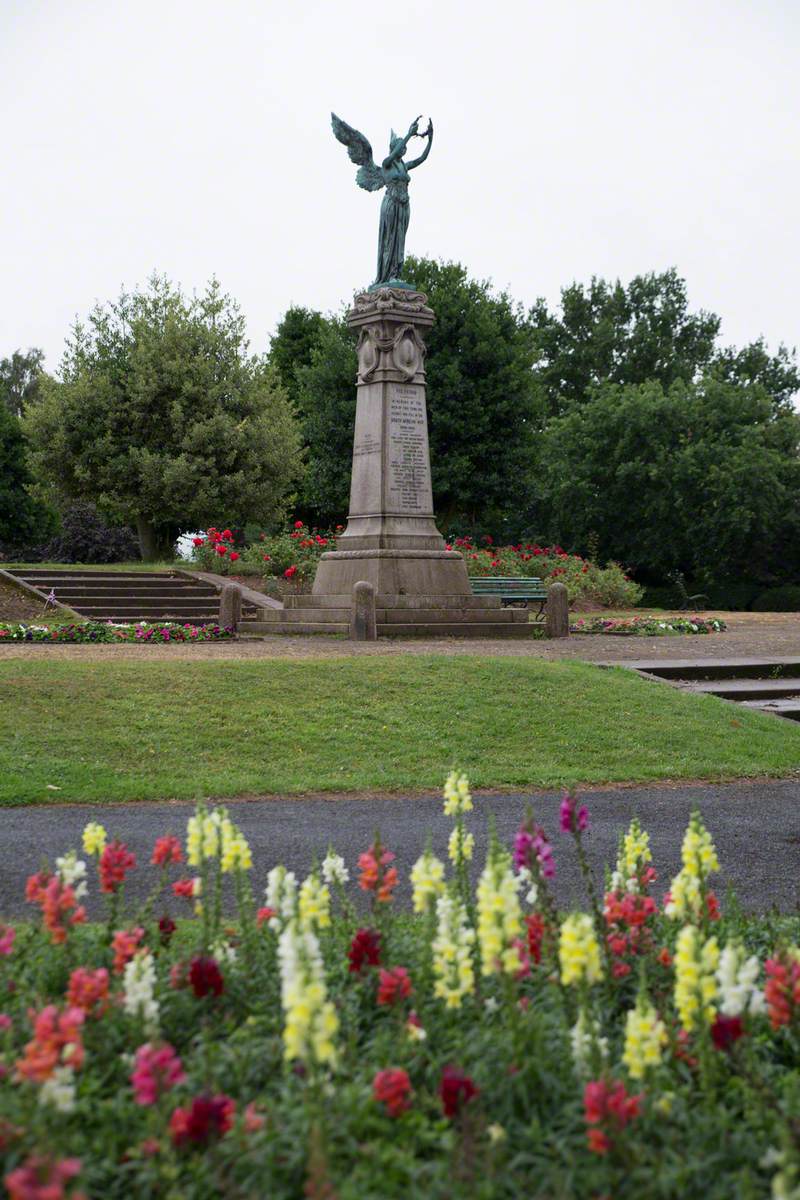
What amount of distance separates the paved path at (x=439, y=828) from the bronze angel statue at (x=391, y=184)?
15980 millimetres

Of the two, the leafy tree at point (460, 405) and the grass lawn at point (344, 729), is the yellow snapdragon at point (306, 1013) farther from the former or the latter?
the leafy tree at point (460, 405)

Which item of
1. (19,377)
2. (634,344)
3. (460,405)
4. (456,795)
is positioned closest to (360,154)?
(460,405)

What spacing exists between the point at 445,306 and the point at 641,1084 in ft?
131

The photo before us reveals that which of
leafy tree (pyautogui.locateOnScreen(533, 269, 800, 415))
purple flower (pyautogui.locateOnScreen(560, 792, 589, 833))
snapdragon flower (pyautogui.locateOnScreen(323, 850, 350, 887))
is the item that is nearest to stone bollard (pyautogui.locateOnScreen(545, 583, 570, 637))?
snapdragon flower (pyautogui.locateOnScreen(323, 850, 350, 887))

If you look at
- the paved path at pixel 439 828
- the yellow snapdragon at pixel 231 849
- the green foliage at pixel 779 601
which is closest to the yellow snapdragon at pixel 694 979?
the yellow snapdragon at pixel 231 849

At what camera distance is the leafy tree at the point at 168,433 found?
35.8 metres

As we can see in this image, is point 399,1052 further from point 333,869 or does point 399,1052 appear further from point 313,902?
point 333,869

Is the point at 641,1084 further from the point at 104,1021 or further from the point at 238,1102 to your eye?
the point at 104,1021

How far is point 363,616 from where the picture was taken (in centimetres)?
1803

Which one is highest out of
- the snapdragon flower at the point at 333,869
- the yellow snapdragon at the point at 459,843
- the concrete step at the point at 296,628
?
the concrete step at the point at 296,628

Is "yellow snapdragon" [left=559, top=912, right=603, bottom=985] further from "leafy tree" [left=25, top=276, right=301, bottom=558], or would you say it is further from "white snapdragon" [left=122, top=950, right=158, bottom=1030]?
"leafy tree" [left=25, top=276, right=301, bottom=558]

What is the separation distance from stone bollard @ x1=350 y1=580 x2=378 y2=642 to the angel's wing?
9.50m

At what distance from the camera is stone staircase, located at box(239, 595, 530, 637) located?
63.6 feet

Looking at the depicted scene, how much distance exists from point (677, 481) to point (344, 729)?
111ft
